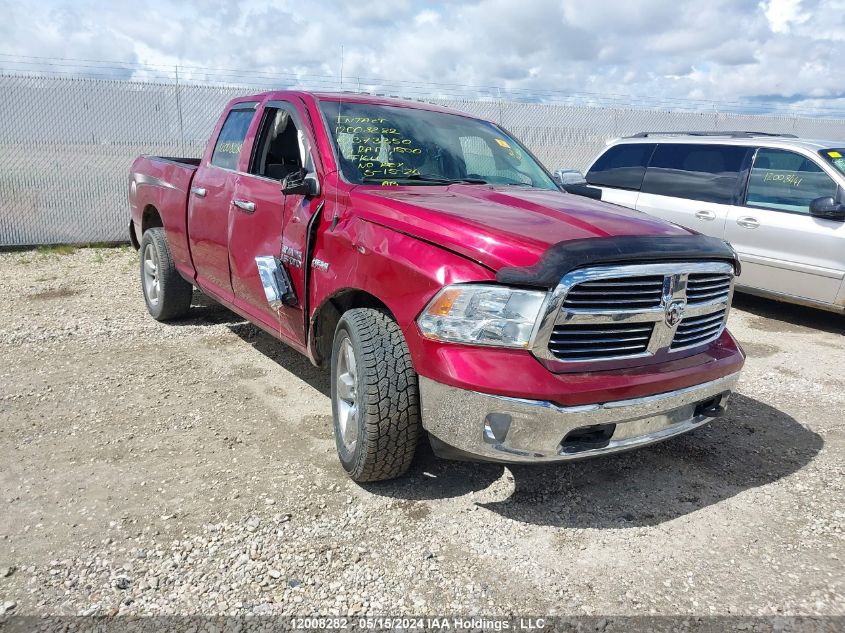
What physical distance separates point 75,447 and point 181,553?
1.30 m

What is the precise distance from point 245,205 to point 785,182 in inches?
212

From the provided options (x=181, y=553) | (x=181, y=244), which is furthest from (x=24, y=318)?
(x=181, y=553)

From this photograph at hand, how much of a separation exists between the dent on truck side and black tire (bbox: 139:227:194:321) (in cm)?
267

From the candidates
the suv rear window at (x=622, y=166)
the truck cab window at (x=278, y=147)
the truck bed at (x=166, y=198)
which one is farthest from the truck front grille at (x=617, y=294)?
the suv rear window at (x=622, y=166)

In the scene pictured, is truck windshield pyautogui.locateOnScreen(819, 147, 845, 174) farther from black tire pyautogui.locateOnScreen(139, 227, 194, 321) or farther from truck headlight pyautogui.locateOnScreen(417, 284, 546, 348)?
black tire pyautogui.locateOnScreen(139, 227, 194, 321)

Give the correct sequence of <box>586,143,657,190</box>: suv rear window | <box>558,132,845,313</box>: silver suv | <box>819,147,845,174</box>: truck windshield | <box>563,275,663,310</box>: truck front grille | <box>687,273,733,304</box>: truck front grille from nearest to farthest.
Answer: <box>563,275,663,310</box>: truck front grille < <box>687,273,733,304</box>: truck front grille < <box>558,132,845,313</box>: silver suv < <box>819,147,845,174</box>: truck windshield < <box>586,143,657,190</box>: suv rear window

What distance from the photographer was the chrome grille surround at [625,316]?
2.69 meters

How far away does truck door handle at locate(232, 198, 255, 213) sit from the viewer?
13.8ft

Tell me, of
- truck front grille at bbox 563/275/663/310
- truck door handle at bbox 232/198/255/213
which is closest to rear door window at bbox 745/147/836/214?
truck front grille at bbox 563/275/663/310

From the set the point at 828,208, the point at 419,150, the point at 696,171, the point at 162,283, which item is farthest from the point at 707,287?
the point at 696,171

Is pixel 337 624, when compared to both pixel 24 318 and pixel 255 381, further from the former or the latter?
pixel 24 318

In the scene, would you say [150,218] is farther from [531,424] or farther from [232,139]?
[531,424]

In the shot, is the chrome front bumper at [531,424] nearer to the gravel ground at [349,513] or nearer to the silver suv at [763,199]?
the gravel ground at [349,513]

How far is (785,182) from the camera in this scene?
6805 millimetres
